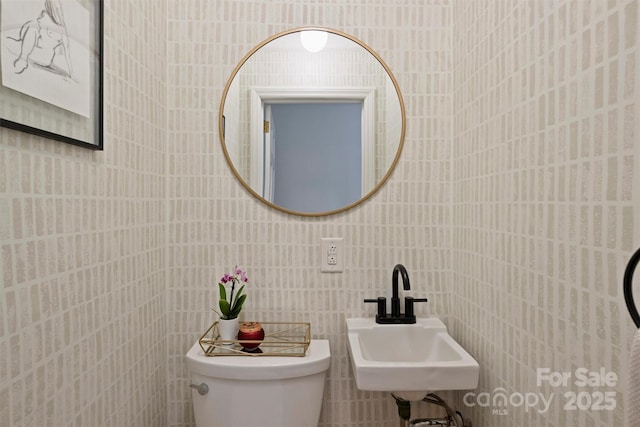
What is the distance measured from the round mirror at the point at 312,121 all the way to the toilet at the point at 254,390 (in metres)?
0.54

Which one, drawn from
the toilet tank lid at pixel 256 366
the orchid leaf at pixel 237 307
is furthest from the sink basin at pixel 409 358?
the orchid leaf at pixel 237 307

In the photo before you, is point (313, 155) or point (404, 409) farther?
point (313, 155)

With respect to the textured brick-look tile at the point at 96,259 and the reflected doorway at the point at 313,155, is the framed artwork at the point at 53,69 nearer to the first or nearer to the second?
the textured brick-look tile at the point at 96,259

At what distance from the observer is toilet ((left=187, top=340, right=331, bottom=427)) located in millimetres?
1217

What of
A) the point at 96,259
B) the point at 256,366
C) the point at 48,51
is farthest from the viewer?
the point at 256,366

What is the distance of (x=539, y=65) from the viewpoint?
0.92 meters

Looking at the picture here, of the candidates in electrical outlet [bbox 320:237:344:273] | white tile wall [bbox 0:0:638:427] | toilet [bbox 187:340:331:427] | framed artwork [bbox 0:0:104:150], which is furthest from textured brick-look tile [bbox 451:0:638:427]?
framed artwork [bbox 0:0:104:150]

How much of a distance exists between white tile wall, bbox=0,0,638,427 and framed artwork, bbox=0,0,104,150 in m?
0.04

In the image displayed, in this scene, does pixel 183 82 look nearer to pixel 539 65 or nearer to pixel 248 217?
pixel 248 217

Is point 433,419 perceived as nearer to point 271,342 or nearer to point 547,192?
point 271,342

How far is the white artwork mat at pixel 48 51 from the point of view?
691mm

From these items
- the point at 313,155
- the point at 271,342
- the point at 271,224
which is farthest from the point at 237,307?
the point at 313,155

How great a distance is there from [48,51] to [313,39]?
0.91 m

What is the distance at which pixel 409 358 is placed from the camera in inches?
55.1
